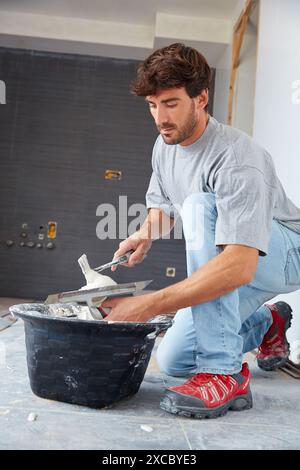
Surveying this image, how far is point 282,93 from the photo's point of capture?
2.82 m

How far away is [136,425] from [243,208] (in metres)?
0.60

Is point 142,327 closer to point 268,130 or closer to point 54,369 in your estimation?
point 54,369

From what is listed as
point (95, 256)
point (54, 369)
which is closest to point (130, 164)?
point (95, 256)

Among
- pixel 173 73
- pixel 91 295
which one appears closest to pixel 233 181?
pixel 173 73

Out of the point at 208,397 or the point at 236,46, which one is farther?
the point at 236,46

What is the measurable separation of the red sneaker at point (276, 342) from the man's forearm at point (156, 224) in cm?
51

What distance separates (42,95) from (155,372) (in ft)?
15.1

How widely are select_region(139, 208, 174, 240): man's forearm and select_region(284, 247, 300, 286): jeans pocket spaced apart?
0.48 metres

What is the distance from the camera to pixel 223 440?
1128 millimetres

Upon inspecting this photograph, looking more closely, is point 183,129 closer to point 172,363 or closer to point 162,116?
point 162,116

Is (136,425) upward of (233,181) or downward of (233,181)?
downward

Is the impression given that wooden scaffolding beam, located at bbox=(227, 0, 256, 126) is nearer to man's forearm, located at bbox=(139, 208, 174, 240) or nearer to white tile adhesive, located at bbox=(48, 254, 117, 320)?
man's forearm, located at bbox=(139, 208, 174, 240)

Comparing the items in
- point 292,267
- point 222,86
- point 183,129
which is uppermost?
point 222,86

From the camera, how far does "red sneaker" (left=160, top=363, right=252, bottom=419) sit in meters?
1.29
